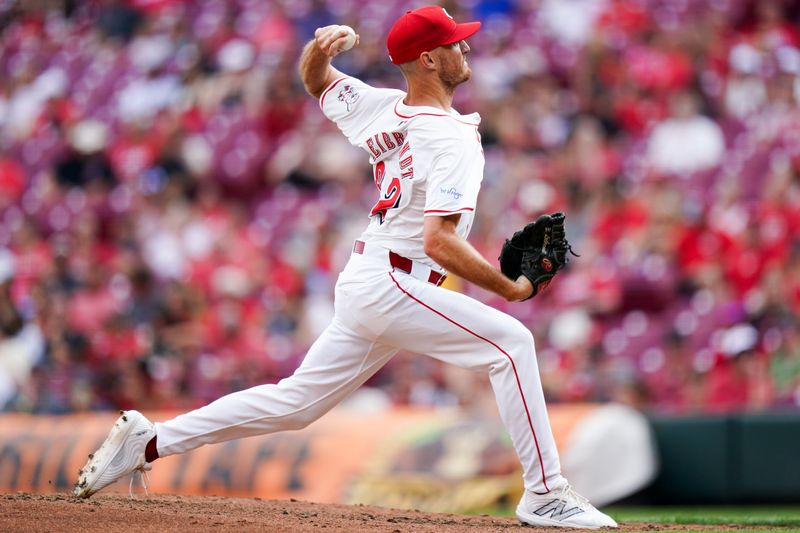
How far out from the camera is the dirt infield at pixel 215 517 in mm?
4180

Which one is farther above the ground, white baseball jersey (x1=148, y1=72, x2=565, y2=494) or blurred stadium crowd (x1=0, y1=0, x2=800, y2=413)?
white baseball jersey (x1=148, y1=72, x2=565, y2=494)

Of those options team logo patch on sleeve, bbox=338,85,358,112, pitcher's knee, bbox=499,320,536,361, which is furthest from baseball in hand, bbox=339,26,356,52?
pitcher's knee, bbox=499,320,536,361

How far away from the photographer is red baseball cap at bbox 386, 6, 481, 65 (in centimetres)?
452

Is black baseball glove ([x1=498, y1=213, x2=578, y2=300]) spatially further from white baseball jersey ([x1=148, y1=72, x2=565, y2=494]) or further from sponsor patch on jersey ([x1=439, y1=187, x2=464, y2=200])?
sponsor patch on jersey ([x1=439, y1=187, x2=464, y2=200])

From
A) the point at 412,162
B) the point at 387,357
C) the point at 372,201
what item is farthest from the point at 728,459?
the point at 372,201

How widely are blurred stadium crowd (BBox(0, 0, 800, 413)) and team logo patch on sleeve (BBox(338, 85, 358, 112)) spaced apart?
385 centimetres

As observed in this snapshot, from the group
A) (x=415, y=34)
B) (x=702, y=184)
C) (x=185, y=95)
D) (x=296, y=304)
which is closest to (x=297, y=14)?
(x=185, y=95)

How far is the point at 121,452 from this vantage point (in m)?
4.68

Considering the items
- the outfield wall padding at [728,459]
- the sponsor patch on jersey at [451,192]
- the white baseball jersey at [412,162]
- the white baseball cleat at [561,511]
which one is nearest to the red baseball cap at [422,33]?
the white baseball jersey at [412,162]

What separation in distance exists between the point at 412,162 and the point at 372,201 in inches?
240

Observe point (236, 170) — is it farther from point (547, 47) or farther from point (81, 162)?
point (547, 47)

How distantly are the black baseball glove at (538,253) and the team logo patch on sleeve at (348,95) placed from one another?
33.8 inches

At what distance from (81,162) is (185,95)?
4.12 ft

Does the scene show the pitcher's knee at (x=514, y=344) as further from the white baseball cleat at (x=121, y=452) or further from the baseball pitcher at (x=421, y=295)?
the white baseball cleat at (x=121, y=452)
